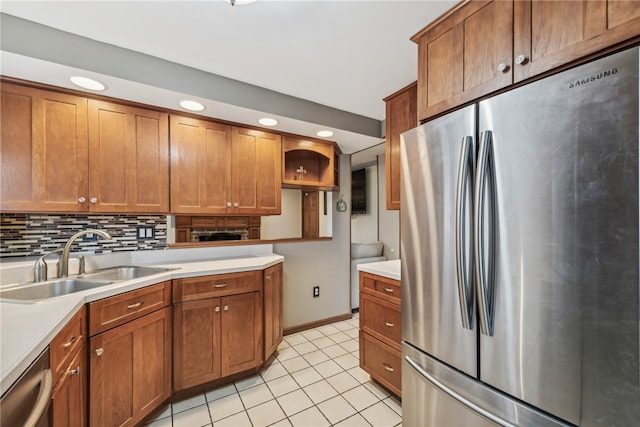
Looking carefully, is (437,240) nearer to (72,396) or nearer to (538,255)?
(538,255)

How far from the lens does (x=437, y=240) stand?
4.00 ft

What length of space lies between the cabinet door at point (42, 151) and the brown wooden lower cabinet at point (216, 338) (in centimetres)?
110

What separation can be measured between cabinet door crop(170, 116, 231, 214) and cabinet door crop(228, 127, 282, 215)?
74mm

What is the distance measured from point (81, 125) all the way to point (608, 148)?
2.76 m

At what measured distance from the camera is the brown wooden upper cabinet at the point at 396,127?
2.04 metres

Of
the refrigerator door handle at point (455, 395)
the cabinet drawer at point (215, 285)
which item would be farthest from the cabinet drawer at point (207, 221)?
the refrigerator door handle at point (455, 395)

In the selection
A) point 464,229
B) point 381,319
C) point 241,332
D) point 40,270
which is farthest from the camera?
point 241,332

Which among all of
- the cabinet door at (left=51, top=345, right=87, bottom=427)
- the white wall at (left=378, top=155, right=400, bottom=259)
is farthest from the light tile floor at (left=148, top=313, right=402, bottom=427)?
the white wall at (left=378, top=155, right=400, bottom=259)

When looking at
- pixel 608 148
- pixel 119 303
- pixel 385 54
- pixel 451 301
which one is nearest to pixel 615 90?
pixel 608 148

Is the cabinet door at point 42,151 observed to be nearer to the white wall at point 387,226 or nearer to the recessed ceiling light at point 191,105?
the recessed ceiling light at point 191,105

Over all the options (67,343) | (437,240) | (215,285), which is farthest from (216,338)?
(437,240)

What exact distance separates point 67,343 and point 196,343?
89 centimetres

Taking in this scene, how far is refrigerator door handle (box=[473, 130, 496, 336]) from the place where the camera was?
986mm

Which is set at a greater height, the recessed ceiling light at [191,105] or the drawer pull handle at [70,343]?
the recessed ceiling light at [191,105]
